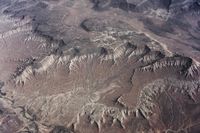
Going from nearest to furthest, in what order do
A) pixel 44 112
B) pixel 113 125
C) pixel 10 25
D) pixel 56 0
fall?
pixel 113 125 → pixel 44 112 → pixel 10 25 → pixel 56 0

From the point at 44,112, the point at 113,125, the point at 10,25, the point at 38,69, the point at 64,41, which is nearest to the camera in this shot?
the point at 113,125

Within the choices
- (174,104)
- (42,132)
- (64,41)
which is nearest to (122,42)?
(64,41)

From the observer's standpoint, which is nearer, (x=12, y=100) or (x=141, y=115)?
(x=141, y=115)

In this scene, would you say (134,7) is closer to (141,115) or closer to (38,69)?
(38,69)

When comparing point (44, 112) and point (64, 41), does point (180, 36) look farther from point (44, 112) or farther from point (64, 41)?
point (44, 112)

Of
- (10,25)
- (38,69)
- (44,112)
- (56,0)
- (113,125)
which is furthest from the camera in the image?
(56,0)

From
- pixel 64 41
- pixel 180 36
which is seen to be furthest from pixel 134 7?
pixel 64 41
